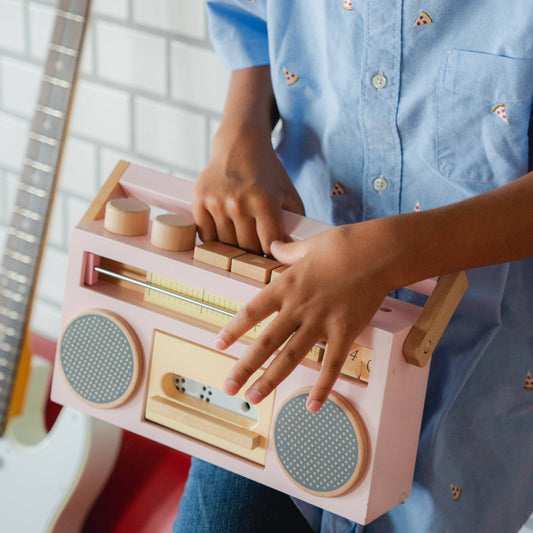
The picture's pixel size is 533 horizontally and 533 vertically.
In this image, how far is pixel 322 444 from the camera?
2.14 feet

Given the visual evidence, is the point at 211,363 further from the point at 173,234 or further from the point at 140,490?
the point at 140,490

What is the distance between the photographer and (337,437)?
64 centimetres

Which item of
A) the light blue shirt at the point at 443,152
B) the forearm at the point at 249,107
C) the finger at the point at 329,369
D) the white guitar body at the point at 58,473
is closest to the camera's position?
the finger at the point at 329,369

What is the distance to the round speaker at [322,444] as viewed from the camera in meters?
0.63

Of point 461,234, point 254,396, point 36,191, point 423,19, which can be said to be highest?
point 423,19

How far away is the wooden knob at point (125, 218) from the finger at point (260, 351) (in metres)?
0.17

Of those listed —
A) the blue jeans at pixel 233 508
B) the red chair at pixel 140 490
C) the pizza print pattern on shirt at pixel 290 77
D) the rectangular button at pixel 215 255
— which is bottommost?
the red chair at pixel 140 490

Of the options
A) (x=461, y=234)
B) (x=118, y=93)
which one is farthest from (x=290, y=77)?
(x=118, y=93)

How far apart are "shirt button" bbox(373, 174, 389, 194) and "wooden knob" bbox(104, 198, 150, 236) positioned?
0.22 metres

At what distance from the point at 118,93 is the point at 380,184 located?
644mm

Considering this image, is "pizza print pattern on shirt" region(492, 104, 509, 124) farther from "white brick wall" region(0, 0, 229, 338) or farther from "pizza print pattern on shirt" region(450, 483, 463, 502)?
"white brick wall" region(0, 0, 229, 338)

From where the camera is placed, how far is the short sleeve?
0.87 meters

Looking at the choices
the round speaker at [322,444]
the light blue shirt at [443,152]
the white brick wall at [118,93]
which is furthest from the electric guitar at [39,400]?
the round speaker at [322,444]

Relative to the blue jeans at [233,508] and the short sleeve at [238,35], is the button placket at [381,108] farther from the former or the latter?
the blue jeans at [233,508]
